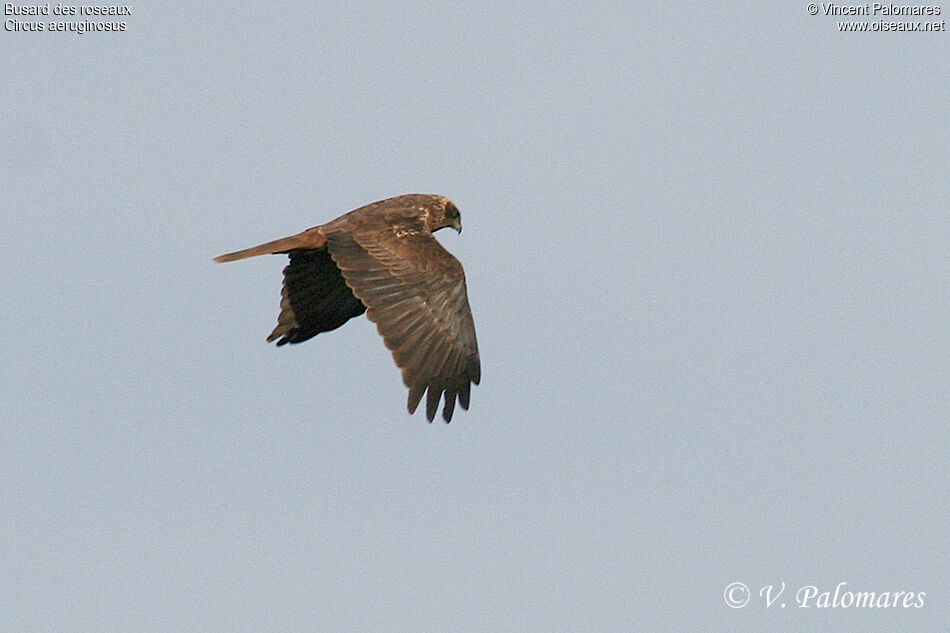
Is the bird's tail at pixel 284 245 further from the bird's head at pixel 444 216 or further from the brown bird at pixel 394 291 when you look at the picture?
the bird's head at pixel 444 216

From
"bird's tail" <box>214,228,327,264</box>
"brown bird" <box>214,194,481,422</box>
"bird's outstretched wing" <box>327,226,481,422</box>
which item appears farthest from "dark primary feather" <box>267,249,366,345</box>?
"bird's outstretched wing" <box>327,226,481,422</box>

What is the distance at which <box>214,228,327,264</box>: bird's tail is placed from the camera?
17094 mm

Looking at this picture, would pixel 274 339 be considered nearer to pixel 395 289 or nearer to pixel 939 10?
pixel 395 289

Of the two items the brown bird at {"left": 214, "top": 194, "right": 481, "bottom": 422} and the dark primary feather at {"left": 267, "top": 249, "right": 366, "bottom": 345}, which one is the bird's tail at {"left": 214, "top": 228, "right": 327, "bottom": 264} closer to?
the brown bird at {"left": 214, "top": 194, "right": 481, "bottom": 422}

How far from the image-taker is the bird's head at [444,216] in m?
18.8

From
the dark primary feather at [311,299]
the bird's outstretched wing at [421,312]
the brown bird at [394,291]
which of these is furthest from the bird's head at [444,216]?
the bird's outstretched wing at [421,312]

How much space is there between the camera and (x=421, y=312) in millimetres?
16422

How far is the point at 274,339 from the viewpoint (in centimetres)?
1848

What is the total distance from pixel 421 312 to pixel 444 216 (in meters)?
2.89

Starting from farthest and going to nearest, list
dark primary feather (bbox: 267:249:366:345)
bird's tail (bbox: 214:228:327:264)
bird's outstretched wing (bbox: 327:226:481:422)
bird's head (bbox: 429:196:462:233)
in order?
bird's head (bbox: 429:196:462:233) → dark primary feather (bbox: 267:249:366:345) → bird's tail (bbox: 214:228:327:264) → bird's outstretched wing (bbox: 327:226:481:422)

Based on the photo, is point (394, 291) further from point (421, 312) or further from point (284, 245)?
point (284, 245)

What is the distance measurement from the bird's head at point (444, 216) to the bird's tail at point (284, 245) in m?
1.46

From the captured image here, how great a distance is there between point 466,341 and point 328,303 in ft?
7.68

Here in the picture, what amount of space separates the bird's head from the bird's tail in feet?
4.78
